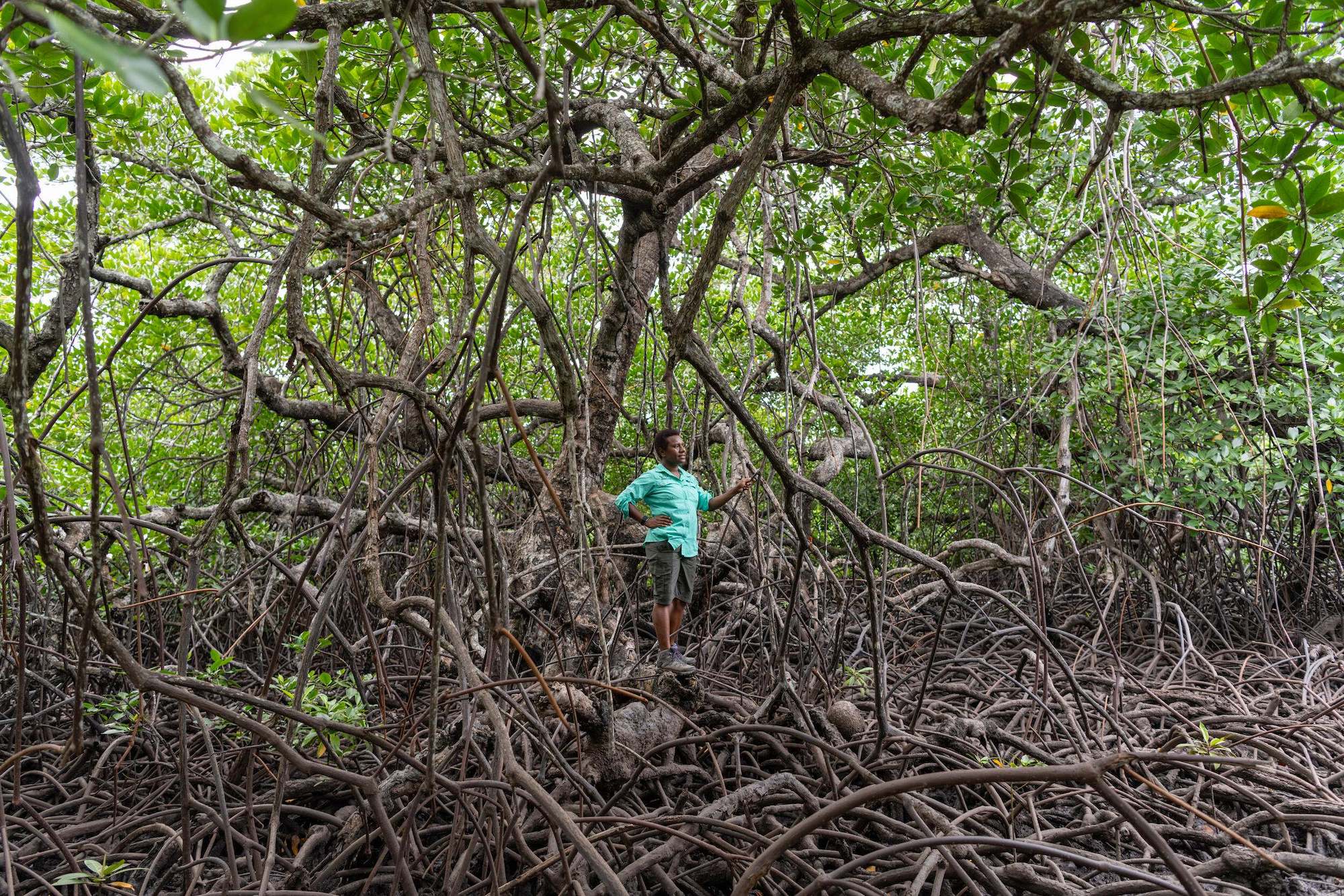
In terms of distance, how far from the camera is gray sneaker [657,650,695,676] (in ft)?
8.07

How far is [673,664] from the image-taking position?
266 cm

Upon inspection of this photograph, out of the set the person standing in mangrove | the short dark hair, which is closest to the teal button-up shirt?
the person standing in mangrove

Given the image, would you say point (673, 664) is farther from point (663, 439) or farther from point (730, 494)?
point (663, 439)

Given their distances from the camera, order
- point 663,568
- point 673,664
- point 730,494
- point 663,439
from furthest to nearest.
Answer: point 663,568
point 663,439
point 730,494
point 673,664

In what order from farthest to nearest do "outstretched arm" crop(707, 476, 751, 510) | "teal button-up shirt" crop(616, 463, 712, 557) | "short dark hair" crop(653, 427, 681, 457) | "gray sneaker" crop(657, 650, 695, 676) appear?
1. "teal button-up shirt" crop(616, 463, 712, 557)
2. "short dark hair" crop(653, 427, 681, 457)
3. "outstretched arm" crop(707, 476, 751, 510)
4. "gray sneaker" crop(657, 650, 695, 676)

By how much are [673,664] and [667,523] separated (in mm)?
695

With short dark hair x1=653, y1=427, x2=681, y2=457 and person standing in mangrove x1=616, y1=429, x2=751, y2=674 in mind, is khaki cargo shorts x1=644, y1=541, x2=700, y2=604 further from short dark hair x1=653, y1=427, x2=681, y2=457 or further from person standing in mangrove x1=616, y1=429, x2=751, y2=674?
short dark hair x1=653, y1=427, x2=681, y2=457

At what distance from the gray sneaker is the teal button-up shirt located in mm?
435

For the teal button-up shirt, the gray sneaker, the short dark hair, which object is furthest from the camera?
the teal button-up shirt

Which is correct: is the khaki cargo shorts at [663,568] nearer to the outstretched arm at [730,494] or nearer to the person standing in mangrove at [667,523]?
the person standing in mangrove at [667,523]

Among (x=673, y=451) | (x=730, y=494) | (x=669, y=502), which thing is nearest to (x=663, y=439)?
Result: (x=673, y=451)

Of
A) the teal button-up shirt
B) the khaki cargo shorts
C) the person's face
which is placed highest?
the person's face

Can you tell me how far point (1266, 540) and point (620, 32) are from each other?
375cm

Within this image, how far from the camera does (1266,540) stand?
157 inches
